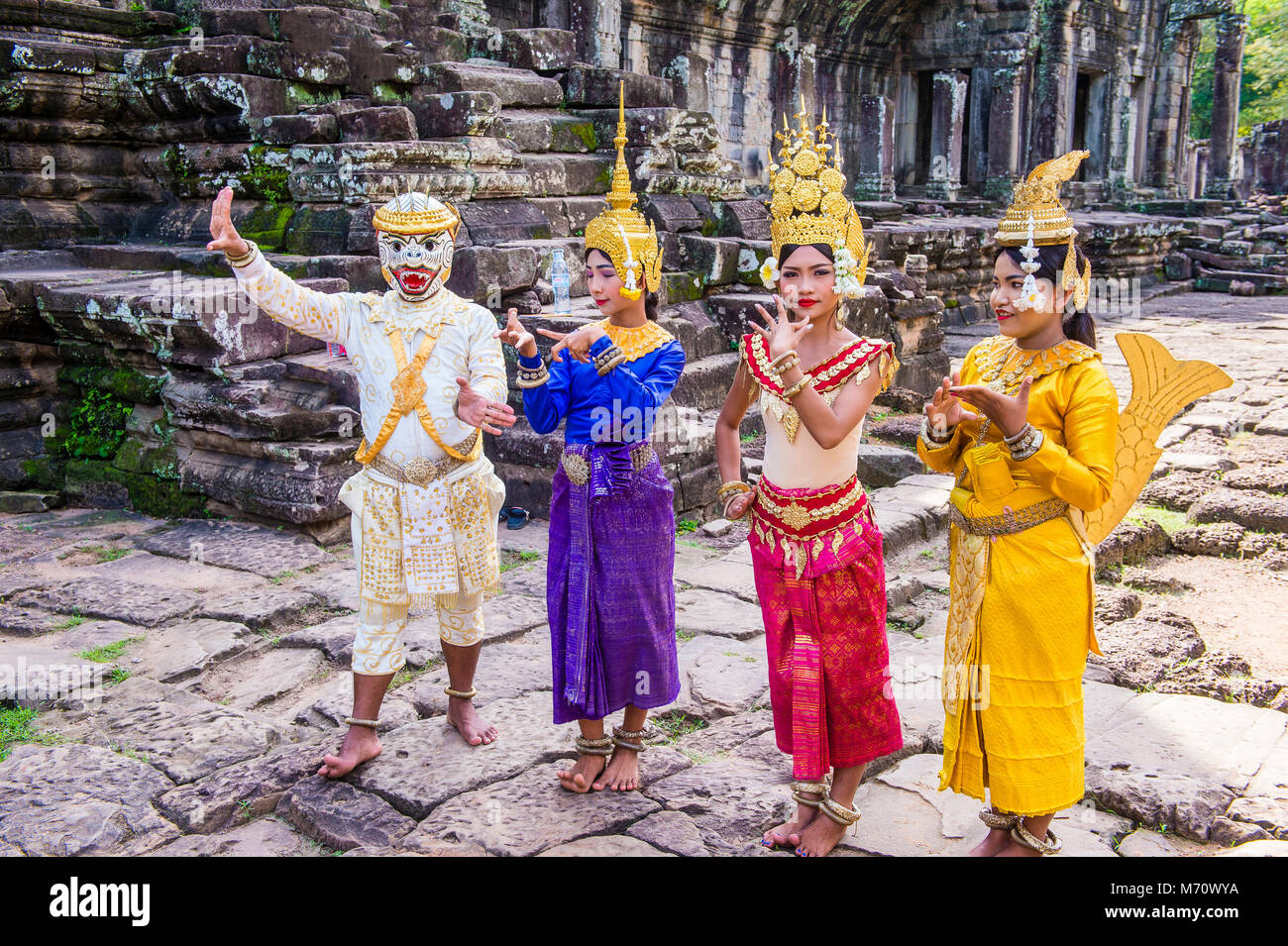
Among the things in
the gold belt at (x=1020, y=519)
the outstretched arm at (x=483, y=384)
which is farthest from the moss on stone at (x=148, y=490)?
the gold belt at (x=1020, y=519)

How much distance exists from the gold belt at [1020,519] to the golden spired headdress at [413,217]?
1.75m

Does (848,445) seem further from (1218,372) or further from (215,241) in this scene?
(215,241)

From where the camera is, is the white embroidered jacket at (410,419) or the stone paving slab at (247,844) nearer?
the stone paving slab at (247,844)

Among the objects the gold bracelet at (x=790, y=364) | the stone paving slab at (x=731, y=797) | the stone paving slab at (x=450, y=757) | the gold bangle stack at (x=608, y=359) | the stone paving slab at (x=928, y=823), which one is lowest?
the stone paving slab at (x=928, y=823)

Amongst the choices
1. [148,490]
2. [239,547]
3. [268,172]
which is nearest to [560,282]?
[268,172]

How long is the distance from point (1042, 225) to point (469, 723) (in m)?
2.24

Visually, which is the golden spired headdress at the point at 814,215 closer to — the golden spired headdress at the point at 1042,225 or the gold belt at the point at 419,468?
the golden spired headdress at the point at 1042,225

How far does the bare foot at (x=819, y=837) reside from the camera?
2777mm

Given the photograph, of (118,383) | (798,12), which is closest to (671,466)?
(118,383)

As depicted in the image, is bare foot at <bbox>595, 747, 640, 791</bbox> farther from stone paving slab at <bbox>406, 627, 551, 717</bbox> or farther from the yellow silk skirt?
the yellow silk skirt

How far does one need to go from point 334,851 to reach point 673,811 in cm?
93

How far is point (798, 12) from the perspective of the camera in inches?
598

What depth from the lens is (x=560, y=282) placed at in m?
6.42

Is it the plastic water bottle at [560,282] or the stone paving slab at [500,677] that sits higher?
the plastic water bottle at [560,282]
